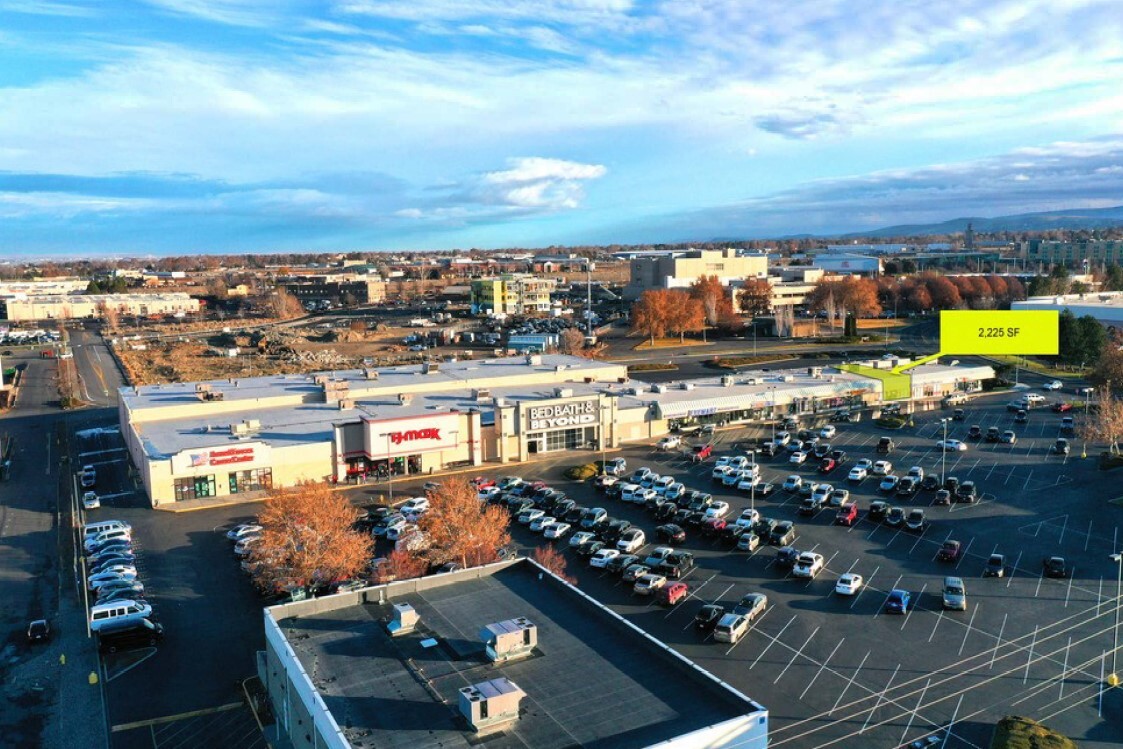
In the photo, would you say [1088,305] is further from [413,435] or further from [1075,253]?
[1075,253]

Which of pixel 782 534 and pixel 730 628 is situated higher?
pixel 782 534

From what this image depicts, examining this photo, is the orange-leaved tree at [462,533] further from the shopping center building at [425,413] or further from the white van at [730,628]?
the shopping center building at [425,413]

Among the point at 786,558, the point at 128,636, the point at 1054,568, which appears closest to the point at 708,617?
the point at 786,558

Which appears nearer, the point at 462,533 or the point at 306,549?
the point at 306,549

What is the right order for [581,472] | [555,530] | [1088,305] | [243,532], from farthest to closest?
1. [1088,305]
2. [581,472]
3. [555,530]
4. [243,532]

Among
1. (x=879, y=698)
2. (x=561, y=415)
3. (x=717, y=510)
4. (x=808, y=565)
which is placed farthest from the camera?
(x=561, y=415)

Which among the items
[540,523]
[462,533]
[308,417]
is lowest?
[540,523]

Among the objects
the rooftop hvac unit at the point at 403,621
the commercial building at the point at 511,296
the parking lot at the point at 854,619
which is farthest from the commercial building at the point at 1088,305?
the rooftop hvac unit at the point at 403,621
